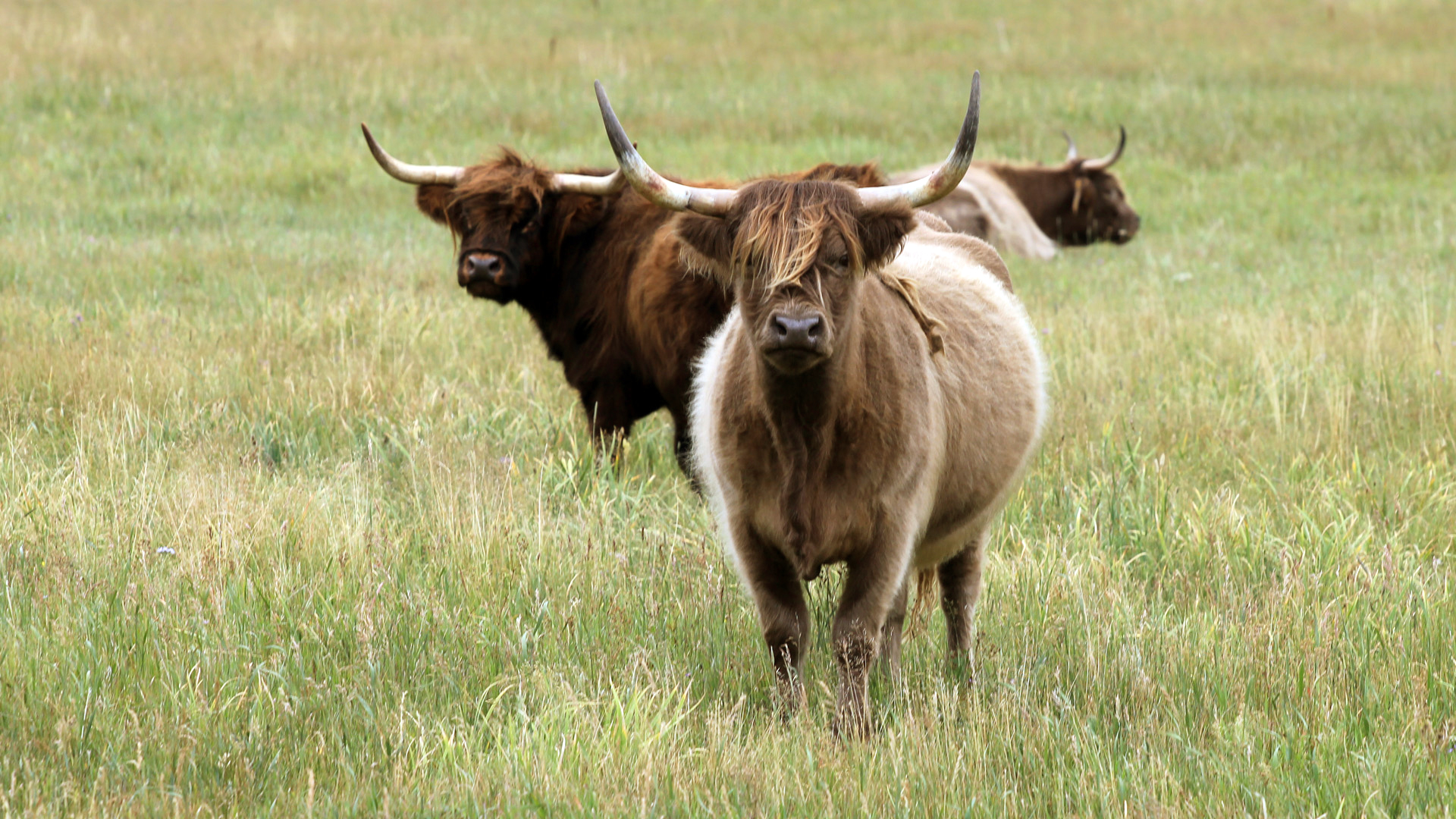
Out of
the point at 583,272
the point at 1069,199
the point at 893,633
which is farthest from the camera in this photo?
the point at 1069,199

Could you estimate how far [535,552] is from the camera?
4.45 metres

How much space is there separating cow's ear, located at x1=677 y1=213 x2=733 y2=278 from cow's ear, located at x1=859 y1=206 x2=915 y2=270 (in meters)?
0.37

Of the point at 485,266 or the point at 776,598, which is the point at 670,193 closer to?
the point at 776,598

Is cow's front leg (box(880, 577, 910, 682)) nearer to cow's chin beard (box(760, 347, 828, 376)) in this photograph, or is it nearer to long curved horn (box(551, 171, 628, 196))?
cow's chin beard (box(760, 347, 828, 376))

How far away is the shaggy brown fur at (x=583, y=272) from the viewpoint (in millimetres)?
5984

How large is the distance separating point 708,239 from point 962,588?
1.58 m

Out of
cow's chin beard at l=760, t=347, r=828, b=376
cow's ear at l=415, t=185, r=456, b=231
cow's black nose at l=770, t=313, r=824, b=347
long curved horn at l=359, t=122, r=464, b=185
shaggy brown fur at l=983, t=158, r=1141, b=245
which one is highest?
cow's black nose at l=770, t=313, r=824, b=347

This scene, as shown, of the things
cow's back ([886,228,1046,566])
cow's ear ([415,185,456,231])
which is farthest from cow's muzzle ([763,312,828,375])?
cow's ear ([415,185,456,231])

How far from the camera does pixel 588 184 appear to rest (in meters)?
6.36

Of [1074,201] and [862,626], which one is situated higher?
[862,626]

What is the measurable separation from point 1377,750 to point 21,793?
10.1 feet

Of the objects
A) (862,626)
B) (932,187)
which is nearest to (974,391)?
(932,187)

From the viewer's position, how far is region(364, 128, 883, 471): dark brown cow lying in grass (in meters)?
6.08

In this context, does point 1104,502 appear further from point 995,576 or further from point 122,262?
point 122,262
